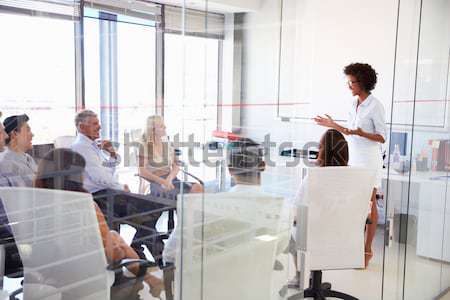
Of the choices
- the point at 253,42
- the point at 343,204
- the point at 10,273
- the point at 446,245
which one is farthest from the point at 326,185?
the point at 10,273

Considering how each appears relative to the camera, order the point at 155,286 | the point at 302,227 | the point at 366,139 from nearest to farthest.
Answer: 1. the point at 155,286
2. the point at 302,227
3. the point at 366,139

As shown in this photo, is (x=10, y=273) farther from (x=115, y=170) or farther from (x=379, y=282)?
(x=379, y=282)

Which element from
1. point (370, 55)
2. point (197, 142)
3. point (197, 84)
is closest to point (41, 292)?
point (197, 142)

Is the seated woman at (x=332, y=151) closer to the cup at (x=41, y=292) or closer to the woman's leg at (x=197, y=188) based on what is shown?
the woman's leg at (x=197, y=188)

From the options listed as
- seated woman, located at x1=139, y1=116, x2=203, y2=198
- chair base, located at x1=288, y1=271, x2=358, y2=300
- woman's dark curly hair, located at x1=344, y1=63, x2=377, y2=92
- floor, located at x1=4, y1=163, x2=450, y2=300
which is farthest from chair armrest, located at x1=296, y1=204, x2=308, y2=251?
woman's dark curly hair, located at x1=344, y1=63, x2=377, y2=92

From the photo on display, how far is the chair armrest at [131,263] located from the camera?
187 cm

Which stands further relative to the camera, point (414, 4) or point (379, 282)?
point (379, 282)

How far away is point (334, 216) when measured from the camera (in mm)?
2723

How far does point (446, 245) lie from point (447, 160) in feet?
1.92

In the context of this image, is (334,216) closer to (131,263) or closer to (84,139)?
(131,263)

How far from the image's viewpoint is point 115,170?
215 centimetres

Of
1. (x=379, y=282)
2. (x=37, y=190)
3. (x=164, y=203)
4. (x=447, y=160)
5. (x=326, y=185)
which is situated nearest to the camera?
(x=37, y=190)

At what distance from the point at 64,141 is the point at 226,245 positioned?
799mm

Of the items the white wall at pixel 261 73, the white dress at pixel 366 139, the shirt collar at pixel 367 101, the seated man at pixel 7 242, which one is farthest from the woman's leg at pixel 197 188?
the shirt collar at pixel 367 101
